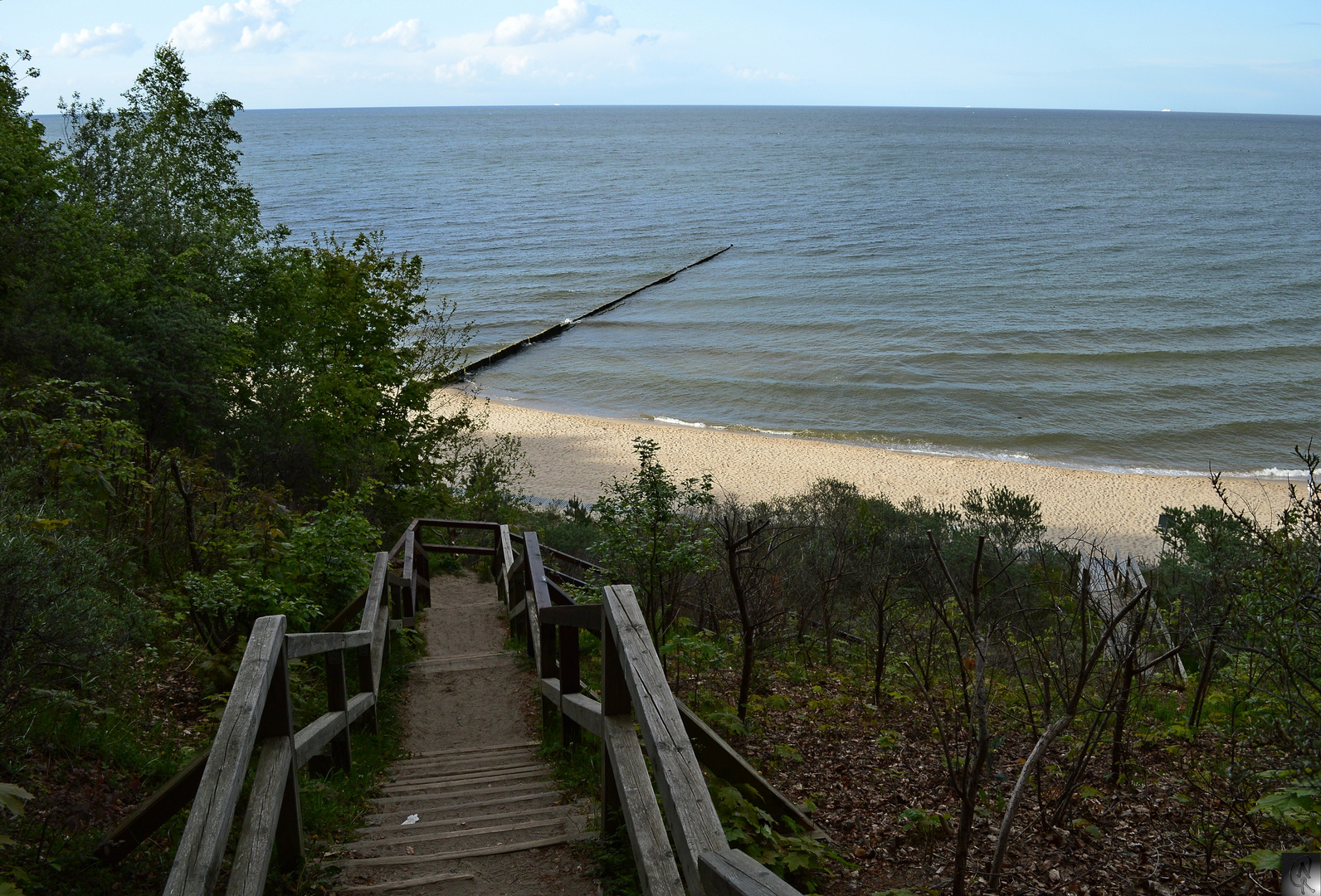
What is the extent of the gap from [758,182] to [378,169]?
49282 millimetres

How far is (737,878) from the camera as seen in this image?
6.63 feet

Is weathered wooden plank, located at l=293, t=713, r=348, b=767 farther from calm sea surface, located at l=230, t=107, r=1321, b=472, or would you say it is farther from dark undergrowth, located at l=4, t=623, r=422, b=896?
calm sea surface, located at l=230, t=107, r=1321, b=472

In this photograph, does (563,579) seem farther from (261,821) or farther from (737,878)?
(737,878)

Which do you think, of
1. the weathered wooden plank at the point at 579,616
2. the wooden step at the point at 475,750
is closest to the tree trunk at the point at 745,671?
A: the wooden step at the point at 475,750

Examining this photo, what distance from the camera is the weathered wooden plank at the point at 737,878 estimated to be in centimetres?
194

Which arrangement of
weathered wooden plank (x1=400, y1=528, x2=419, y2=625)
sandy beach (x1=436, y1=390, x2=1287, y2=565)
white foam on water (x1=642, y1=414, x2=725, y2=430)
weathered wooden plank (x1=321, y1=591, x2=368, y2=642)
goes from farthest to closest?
white foam on water (x1=642, y1=414, x2=725, y2=430), sandy beach (x1=436, y1=390, x2=1287, y2=565), weathered wooden plank (x1=400, y1=528, x2=419, y2=625), weathered wooden plank (x1=321, y1=591, x2=368, y2=642)

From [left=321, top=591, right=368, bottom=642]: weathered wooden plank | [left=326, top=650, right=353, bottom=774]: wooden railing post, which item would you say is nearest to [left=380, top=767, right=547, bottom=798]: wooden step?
[left=326, top=650, right=353, bottom=774]: wooden railing post

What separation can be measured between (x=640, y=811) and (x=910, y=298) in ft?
139

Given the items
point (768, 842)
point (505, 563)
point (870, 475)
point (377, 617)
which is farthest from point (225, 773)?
point (870, 475)

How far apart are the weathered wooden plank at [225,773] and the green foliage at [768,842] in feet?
6.78

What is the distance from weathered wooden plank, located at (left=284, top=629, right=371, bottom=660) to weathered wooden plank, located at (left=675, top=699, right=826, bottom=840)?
1.72m

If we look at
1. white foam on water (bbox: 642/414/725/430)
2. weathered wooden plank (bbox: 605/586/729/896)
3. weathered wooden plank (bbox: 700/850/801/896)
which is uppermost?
weathered wooden plank (bbox: 700/850/801/896)

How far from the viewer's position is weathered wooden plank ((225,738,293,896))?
2830mm

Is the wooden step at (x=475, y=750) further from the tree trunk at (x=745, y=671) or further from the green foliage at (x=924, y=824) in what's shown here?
the green foliage at (x=924, y=824)
